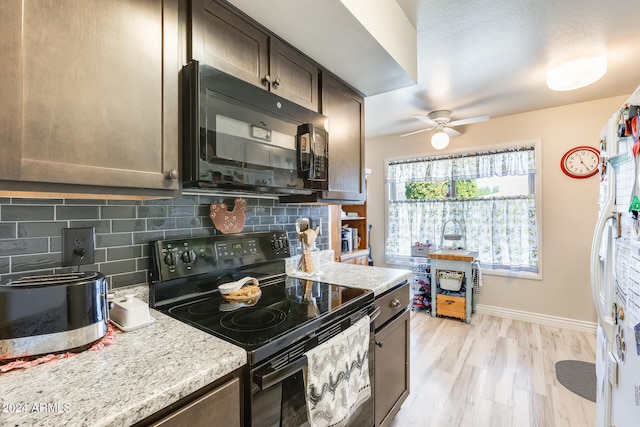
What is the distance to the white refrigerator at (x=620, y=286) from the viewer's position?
996 millimetres

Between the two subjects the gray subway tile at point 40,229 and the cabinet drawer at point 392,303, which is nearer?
the gray subway tile at point 40,229

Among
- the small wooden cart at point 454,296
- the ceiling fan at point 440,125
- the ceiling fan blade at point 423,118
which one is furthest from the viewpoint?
the small wooden cart at point 454,296

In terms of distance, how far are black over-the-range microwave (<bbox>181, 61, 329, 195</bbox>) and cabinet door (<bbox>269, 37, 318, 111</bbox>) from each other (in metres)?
0.10

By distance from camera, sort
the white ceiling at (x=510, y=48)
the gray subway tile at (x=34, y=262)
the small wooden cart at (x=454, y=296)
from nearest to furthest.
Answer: the gray subway tile at (x=34, y=262)
the white ceiling at (x=510, y=48)
the small wooden cart at (x=454, y=296)

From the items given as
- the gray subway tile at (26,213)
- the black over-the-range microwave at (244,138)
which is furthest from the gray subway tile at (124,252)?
the black over-the-range microwave at (244,138)

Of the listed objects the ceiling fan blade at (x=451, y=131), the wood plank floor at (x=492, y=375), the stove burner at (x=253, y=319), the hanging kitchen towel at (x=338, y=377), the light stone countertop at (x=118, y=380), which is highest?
the ceiling fan blade at (x=451, y=131)

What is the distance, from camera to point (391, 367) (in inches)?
63.7

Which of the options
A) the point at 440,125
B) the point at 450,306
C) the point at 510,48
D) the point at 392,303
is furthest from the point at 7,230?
the point at 450,306

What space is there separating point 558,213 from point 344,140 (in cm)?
284

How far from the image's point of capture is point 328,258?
2.19 metres

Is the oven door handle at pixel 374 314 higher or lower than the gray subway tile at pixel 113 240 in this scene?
lower

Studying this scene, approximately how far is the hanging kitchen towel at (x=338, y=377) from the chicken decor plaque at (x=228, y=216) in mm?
773

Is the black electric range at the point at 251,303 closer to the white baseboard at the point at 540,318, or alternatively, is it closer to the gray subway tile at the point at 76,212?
the gray subway tile at the point at 76,212

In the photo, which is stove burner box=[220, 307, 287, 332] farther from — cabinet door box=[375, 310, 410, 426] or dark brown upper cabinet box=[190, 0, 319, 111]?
dark brown upper cabinet box=[190, 0, 319, 111]
